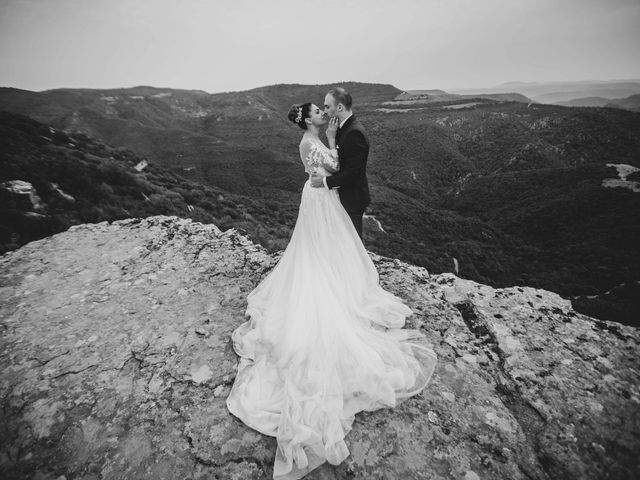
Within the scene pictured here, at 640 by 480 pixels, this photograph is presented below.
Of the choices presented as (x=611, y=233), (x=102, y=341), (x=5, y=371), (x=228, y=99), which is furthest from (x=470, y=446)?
(x=228, y=99)

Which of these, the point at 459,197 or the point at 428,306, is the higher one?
the point at 428,306

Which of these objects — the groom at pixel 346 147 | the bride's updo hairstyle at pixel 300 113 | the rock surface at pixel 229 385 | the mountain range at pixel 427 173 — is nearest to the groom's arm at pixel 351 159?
the groom at pixel 346 147

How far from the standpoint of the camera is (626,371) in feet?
10.6

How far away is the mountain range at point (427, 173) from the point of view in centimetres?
1300

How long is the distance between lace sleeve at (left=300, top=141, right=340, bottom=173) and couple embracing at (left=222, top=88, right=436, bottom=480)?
1 cm

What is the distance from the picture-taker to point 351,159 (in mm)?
3748

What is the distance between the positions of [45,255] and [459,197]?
71082mm

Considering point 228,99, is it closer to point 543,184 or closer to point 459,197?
point 459,197

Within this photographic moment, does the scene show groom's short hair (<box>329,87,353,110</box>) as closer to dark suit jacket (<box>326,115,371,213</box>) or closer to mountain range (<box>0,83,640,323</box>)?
dark suit jacket (<box>326,115,371,213</box>)

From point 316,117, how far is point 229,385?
3628 mm

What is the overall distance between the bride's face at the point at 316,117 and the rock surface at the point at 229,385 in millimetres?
3052

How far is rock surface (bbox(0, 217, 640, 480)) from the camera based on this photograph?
2559 mm

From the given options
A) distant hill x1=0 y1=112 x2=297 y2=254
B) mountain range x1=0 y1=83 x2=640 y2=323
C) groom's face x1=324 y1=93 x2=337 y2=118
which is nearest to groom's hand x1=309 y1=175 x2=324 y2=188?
groom's face x1=324 y1=93 x2=337 y2=118

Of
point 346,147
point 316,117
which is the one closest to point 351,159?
point 346,147
